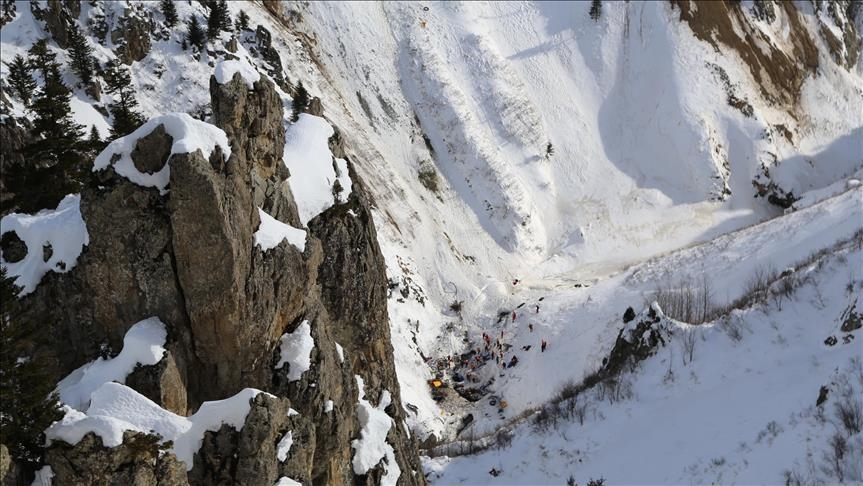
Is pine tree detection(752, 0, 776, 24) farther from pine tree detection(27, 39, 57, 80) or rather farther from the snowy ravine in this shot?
pine tree detection(27, 39, 57, 80)

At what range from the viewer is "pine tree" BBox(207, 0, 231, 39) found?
40688 millimetres

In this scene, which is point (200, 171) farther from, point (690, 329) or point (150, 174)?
point (690, 329)

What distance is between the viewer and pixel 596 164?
5275 centimetres

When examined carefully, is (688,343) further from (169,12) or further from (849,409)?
(169,12)

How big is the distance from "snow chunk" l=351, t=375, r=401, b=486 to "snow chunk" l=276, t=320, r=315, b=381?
3.13 meters

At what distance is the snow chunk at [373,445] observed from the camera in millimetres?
16641

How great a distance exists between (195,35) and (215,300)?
3131cm

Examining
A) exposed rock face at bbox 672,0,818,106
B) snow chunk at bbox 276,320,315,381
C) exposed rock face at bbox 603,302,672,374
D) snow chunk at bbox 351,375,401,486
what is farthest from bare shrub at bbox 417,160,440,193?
snow chunk at bbox 276,320,315,381

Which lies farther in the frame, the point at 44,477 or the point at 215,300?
the point at 215,300

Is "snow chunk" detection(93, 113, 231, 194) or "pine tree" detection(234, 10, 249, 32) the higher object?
"snow chunk" detection(93, 113, 231, 194)

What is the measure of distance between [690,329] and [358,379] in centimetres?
1128

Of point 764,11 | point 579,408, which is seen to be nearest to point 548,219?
point 579,408

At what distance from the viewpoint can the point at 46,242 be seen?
1456 cm

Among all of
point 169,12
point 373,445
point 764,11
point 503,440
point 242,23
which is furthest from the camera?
point 764,11
